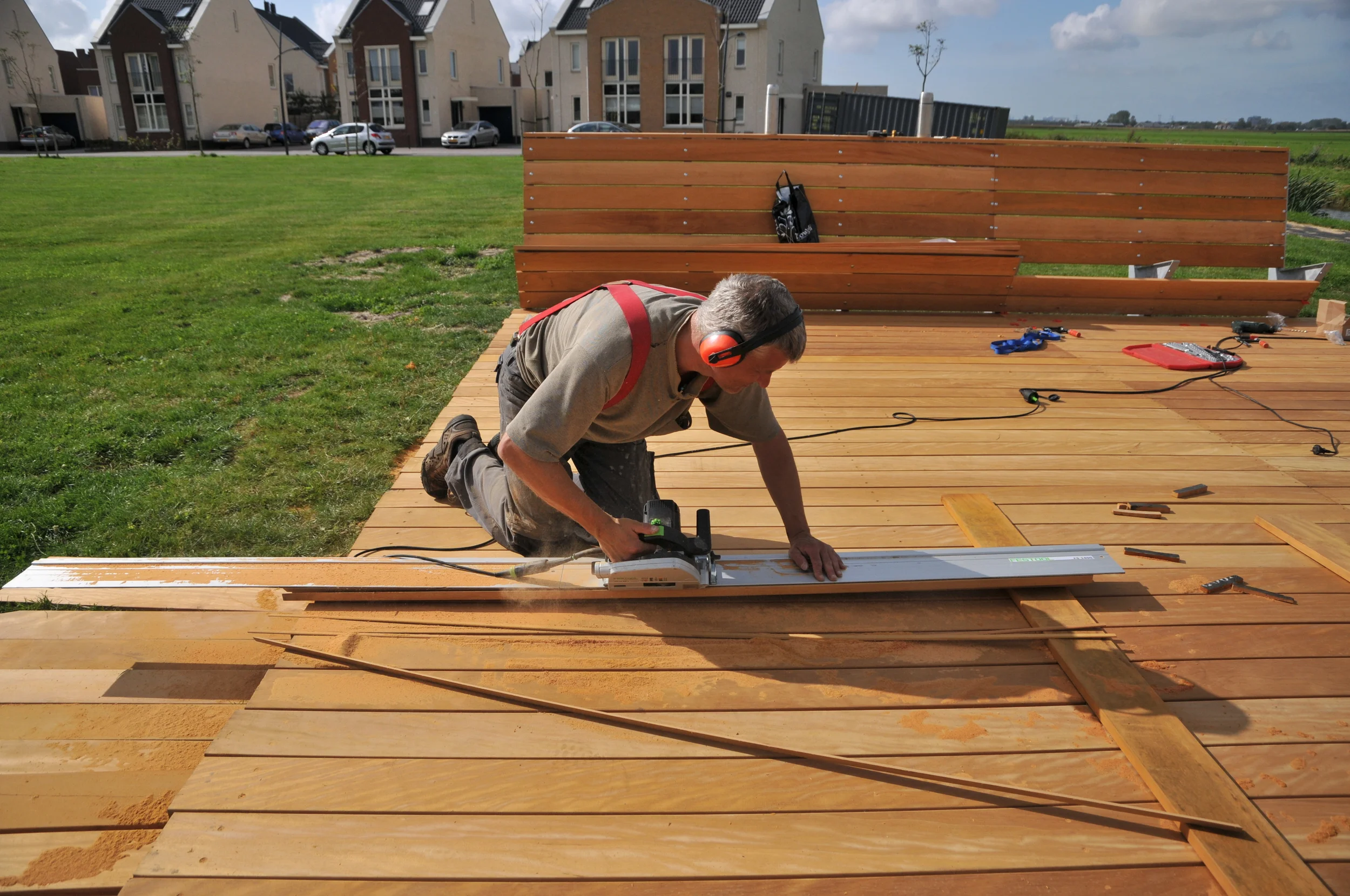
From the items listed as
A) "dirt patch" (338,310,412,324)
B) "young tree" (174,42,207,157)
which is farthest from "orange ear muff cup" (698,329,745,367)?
"young tree" (174,42,207,157)

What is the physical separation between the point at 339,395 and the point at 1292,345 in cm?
589

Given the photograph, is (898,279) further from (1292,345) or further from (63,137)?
(63,137)

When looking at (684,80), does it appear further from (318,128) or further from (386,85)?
(318,128)

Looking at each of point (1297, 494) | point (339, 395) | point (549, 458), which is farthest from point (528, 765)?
point (339, 395)

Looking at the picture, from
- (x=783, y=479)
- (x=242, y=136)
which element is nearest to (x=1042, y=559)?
(x=783, y=479)

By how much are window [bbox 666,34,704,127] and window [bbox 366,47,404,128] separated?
12.8 meters

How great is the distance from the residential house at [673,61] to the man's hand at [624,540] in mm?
33448

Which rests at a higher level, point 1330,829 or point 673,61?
point 673,61

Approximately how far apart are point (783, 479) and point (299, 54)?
170 feet

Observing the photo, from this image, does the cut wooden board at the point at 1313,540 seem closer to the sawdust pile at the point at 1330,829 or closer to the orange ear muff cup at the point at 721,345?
the sawdust pile at the point at 1330,829

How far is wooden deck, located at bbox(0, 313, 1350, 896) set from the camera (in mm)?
1564

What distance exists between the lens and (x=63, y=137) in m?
34.8

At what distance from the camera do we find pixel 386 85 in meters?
39.7

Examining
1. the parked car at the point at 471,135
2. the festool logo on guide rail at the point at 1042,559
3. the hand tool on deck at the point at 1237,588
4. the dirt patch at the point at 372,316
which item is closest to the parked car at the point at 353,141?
the parked car at the point at 471,135
